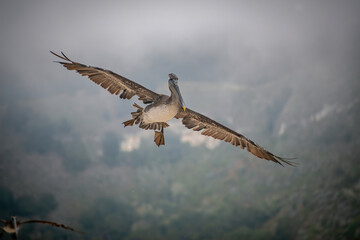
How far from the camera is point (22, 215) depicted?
199 feet

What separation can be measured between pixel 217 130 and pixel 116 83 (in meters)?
4.76

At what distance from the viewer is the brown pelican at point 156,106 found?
39.3 ft

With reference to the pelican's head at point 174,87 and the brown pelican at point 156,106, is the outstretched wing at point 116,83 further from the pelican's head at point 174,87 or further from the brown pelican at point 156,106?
the pelican's head at point 174,87

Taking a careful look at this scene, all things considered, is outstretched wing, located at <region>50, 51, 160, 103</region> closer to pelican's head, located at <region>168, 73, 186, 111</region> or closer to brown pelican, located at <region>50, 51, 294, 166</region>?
brown pelican, located at <region>50, 51, 294, 166</region>

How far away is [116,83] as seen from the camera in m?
13.0

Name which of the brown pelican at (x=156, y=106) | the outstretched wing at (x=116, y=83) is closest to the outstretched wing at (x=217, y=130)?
the brown pelican at (x=156, y=106)

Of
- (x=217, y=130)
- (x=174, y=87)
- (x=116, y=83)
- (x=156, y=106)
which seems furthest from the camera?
(x=217, y=130)

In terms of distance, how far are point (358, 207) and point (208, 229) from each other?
32.4 m

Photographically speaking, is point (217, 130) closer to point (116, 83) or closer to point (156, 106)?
point (156, 106)

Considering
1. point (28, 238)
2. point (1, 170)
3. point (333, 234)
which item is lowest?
point (28, 238)

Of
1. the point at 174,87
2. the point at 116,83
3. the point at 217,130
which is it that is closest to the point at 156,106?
the point at 174,87

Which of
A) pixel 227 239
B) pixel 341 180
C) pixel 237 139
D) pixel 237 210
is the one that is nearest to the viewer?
pixel 237 139

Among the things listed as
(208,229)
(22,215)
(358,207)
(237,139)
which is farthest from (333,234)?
(237,139)

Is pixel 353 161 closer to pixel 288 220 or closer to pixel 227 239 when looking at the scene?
pixel 288 220
